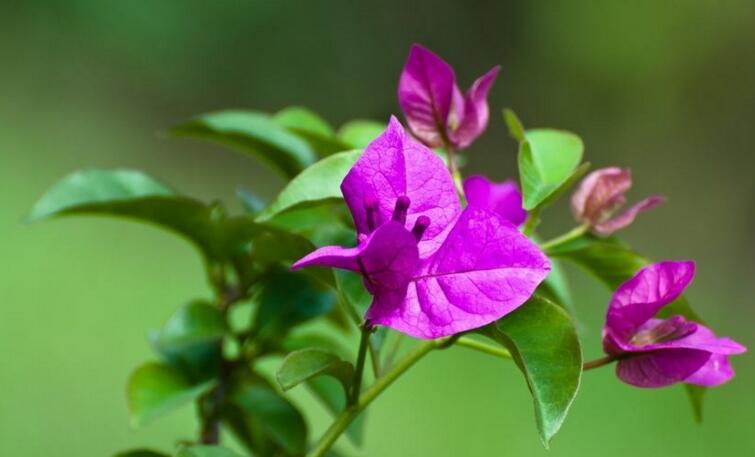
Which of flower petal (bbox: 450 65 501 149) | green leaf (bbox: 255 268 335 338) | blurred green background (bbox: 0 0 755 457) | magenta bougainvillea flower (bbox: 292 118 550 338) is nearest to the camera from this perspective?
magenta bougainvillea flower (bbox: 292 118 550 338)

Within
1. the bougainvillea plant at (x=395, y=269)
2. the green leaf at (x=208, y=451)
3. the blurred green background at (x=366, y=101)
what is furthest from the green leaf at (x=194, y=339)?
the blurred green background at (x=366, y=101)

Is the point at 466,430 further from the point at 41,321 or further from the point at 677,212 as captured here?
the point at 677,212

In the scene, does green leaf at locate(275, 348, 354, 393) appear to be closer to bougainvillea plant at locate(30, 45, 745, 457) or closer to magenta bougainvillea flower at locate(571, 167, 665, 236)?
bougainvillea plant at locate(30, 45, 745, 457)

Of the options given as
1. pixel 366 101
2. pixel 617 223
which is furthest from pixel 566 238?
pixel 366 101

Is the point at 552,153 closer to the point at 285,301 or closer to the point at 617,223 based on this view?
the point at 617,223

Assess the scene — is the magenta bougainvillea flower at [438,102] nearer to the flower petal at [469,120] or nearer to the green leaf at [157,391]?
the flower petal at [469,120]

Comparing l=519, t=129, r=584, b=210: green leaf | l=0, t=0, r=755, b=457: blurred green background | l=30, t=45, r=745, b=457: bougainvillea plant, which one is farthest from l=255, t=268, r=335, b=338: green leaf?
l=0, t=0, r=755, b=457: blurred green background
